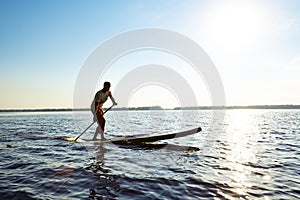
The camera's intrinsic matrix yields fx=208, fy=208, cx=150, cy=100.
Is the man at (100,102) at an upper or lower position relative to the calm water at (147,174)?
upper

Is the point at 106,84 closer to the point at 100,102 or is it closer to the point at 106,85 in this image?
the point at 106,85

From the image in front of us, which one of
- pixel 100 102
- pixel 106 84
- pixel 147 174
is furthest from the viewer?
pixel 100 102

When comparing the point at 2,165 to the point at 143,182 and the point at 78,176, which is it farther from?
the point at 143,182

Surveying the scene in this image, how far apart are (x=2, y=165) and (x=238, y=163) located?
874 cm

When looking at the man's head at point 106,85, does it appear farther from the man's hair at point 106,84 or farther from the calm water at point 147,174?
the calm water at point 147,174

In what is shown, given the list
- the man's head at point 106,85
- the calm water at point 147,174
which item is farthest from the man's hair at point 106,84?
the calm water at point 147,174

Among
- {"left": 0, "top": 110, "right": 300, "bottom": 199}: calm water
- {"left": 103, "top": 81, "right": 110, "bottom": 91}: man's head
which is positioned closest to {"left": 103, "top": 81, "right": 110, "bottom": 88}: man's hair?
{"left": 103, "top": 81, "right": 110, "bottom": 91}: man's head

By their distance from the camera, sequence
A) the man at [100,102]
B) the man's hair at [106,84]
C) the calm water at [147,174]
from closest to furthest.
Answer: the calm water at [147,174]
the man's hair at [106,84]
the man at [100,102]

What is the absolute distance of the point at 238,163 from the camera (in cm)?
803

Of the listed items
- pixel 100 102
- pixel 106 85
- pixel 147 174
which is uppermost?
pixel 106 85

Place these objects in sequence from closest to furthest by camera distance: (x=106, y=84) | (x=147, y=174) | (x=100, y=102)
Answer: (x=147, y=174)
(x=106, y=84)
(x=100, y=102)

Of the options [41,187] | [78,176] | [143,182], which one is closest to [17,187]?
[41,187]

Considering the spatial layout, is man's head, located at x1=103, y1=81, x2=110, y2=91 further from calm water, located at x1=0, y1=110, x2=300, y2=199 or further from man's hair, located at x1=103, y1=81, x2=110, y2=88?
calm water, located at x1=0, y1=110, x2=300, y2=199

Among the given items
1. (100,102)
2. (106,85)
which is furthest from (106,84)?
(100,102)
